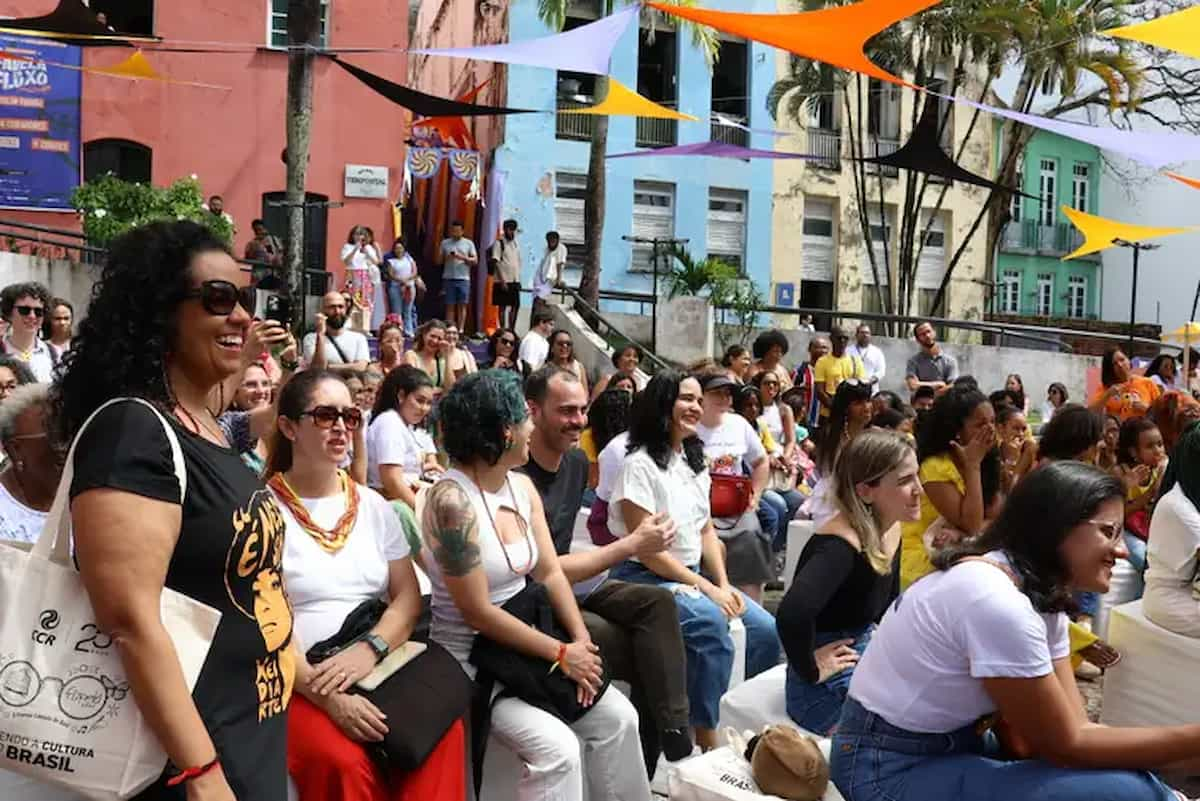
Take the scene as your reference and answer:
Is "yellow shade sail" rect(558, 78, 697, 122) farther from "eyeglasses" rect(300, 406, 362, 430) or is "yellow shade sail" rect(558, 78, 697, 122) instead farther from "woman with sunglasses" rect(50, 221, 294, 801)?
"woman with sunglasses" rect(50, 221, 294, 801)

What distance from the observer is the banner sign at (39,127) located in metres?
20.0

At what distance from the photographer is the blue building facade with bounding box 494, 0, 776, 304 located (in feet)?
86.9

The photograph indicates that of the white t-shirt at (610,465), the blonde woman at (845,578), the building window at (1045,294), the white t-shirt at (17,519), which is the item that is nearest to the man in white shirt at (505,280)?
the white t-shirt at (610,465)

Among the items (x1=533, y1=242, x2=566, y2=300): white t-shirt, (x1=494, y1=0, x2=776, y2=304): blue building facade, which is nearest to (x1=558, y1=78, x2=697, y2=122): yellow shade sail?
(x1=533, y1=242, x2=566, y2=300): white t-shirt

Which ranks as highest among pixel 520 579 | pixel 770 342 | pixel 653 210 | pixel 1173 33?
pixel 653 210

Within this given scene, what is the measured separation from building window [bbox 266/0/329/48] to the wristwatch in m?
20.1

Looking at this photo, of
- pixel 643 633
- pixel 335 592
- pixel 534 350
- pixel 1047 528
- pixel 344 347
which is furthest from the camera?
pixel 534 350

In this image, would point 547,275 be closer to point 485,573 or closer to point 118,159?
point 118,159

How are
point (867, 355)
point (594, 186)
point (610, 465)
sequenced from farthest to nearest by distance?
point (594, 186), point (867, 355), point (610, 465)

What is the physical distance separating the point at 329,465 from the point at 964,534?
3.50 metres

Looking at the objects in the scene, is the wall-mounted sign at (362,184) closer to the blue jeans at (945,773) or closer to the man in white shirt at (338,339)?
the man in white shirt at (338,339)

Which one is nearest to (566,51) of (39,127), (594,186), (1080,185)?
(594,186)

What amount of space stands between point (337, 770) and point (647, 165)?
83.4ft

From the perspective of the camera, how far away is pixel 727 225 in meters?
28.6
